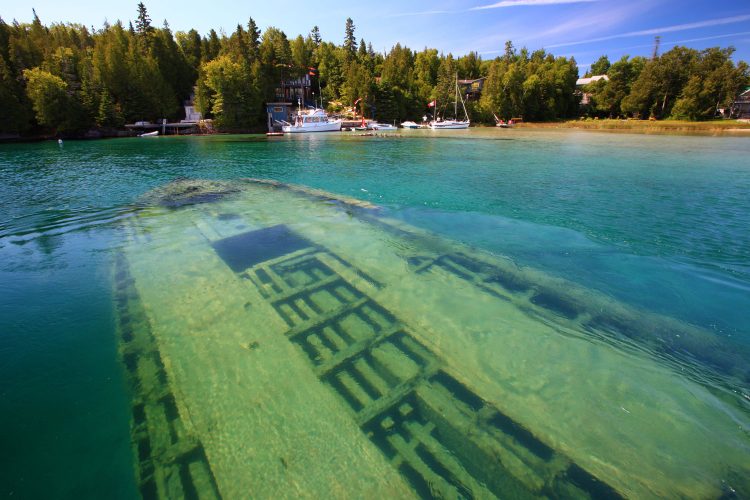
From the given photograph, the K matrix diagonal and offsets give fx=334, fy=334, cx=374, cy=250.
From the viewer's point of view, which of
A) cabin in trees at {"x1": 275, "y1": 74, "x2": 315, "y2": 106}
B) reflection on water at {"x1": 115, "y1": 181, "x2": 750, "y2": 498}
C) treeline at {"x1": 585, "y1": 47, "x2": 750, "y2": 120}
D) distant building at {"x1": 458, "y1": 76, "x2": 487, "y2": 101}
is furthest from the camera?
distant building at {"x1": 458, "y1": 76, "x2": 487, "y2": 101}

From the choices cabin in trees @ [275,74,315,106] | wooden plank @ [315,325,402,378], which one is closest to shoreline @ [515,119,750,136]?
cabin in trees @ [275,74,315,106]

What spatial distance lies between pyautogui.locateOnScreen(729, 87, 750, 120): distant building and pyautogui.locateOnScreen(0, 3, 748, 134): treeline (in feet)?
37.2

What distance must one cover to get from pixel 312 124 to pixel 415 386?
248 ft

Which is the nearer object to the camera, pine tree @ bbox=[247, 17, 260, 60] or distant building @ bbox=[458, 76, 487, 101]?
pine tree @ bbox=[247, 17, 260, 60]

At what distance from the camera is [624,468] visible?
350cm

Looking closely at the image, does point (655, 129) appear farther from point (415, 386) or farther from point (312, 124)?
point (415, 386)

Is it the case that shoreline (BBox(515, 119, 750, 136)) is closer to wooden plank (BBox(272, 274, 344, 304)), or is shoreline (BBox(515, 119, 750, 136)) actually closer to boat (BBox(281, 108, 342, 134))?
boat (BBox(281, 108, 342, 134))

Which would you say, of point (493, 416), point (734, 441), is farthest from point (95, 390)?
point (734, 441)

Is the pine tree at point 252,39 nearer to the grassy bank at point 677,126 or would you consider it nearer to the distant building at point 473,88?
the distant building at point 473,88

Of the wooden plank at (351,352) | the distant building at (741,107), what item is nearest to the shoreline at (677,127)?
the distant building at (741,107)

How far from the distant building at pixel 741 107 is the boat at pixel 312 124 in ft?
304

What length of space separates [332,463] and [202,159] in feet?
118

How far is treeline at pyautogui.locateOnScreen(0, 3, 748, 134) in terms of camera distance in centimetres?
5928

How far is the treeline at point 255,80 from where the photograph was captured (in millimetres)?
59281
